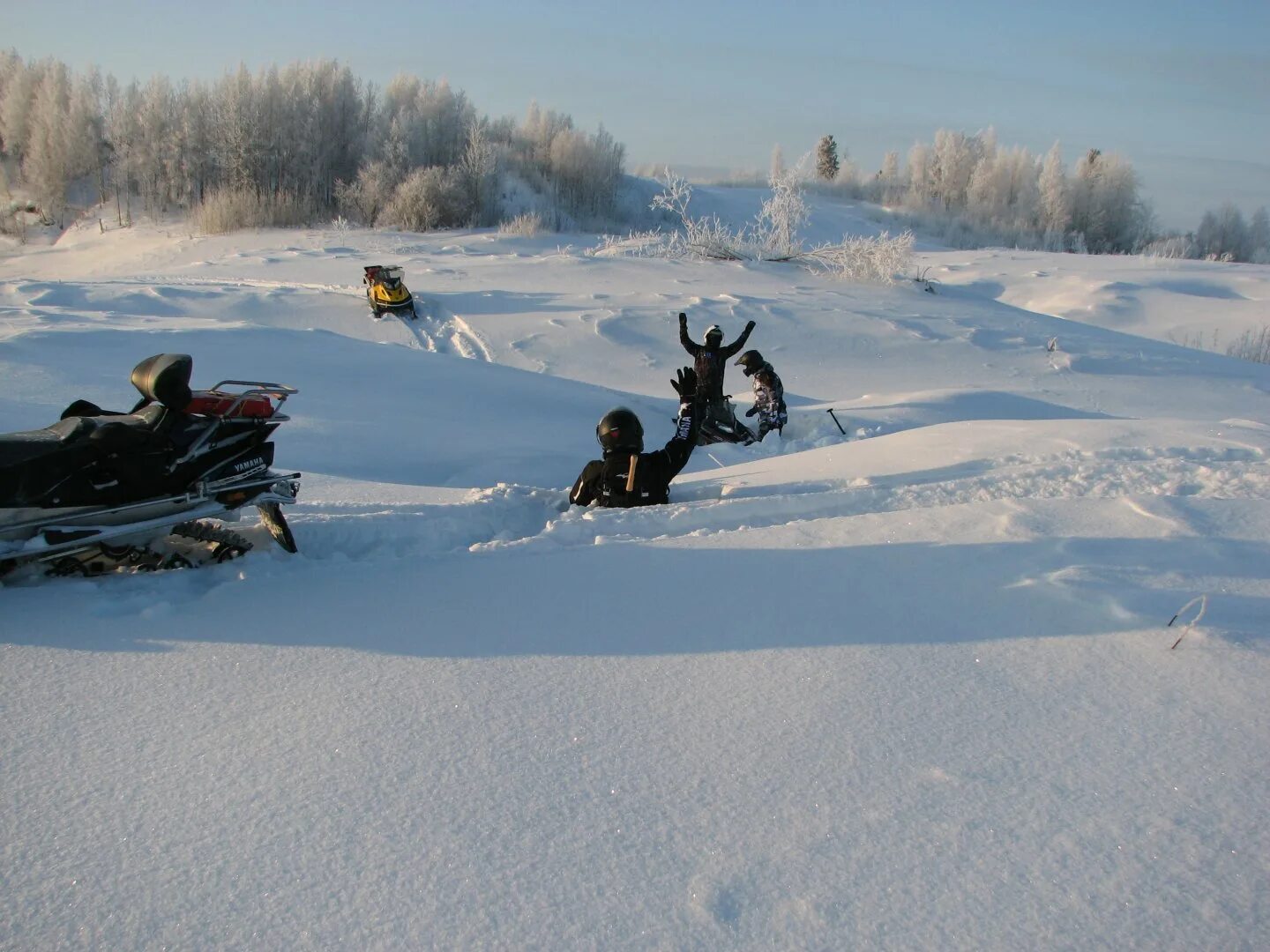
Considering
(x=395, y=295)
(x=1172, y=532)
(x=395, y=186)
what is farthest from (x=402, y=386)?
(x=395, y=186)

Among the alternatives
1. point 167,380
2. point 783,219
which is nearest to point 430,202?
point 783,219

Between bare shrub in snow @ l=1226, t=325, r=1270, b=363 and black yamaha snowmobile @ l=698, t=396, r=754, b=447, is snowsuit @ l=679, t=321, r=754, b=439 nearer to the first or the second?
black yamaha snowmobile @ l=698, t=396, r=754, b=447

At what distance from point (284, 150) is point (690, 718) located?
31.8 meters

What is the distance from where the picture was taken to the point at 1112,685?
2.73 metres

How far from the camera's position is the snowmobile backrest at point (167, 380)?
3.76 m

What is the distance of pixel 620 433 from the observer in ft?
17.6

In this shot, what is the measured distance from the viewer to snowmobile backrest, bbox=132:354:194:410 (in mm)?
3764

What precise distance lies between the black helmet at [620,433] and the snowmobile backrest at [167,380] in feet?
7.52

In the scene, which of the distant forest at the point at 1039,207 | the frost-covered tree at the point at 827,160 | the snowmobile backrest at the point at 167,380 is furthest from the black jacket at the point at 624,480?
A: the frost-covered tree at the point at 827,160

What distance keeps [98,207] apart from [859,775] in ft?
112

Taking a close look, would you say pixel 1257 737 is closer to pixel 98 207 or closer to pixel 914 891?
pixel 914 891

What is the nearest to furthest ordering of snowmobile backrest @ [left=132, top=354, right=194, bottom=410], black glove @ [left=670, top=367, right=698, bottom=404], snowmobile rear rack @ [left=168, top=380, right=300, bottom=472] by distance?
snowmobile backrest @ [left=132, top=354, right=194, bottom=410] < snowmobile rear rack @ [left=168, top=380, right=300, bottom=472] < black glove @ [left=670, top=367, right=698, bottom=404]

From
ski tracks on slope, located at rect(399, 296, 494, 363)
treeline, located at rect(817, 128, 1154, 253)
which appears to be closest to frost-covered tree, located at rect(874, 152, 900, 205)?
treeline, located at rect(817, 128, 1154, 253)

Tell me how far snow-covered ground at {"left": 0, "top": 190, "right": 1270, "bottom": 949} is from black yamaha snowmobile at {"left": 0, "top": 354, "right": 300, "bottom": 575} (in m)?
0.20
